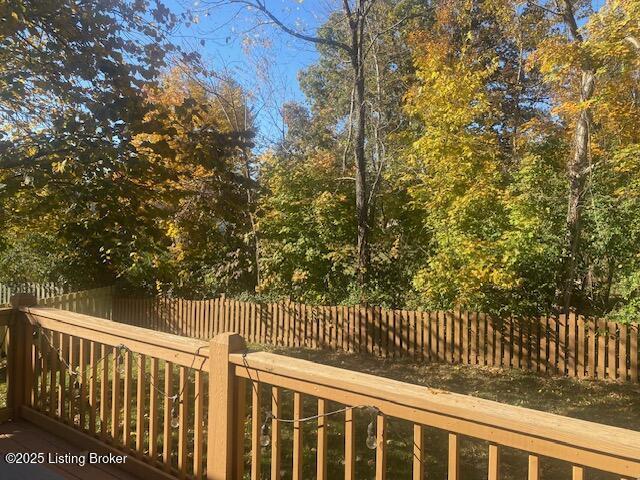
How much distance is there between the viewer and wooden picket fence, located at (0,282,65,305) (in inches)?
487

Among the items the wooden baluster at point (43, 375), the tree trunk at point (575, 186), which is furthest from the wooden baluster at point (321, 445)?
the tree trunk at point (575, 186)

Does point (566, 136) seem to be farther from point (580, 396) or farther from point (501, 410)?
point (501, 410)

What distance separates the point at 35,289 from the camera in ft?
41.4

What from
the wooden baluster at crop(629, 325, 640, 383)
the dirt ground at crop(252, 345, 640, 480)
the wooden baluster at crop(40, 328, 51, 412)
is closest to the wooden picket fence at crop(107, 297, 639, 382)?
the wooden baluster at crop(629, 325, 640, 383)

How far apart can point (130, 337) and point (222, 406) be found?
0.75 meters

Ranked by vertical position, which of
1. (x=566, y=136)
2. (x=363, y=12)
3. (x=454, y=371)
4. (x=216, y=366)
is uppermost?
(x=363, y=12)

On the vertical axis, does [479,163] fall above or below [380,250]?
above

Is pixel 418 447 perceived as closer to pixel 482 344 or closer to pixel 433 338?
pixel 482 344

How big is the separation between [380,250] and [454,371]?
3493mm

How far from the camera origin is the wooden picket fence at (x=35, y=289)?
1238 centimetres

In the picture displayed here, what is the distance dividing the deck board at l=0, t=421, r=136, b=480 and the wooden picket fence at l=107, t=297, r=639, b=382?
666 centimetres

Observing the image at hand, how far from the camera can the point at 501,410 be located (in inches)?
61.0

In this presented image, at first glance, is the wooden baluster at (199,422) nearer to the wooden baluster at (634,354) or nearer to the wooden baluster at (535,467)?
the wooden baluster at (535,467)

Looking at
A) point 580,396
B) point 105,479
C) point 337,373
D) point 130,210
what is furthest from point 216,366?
point 580,396
